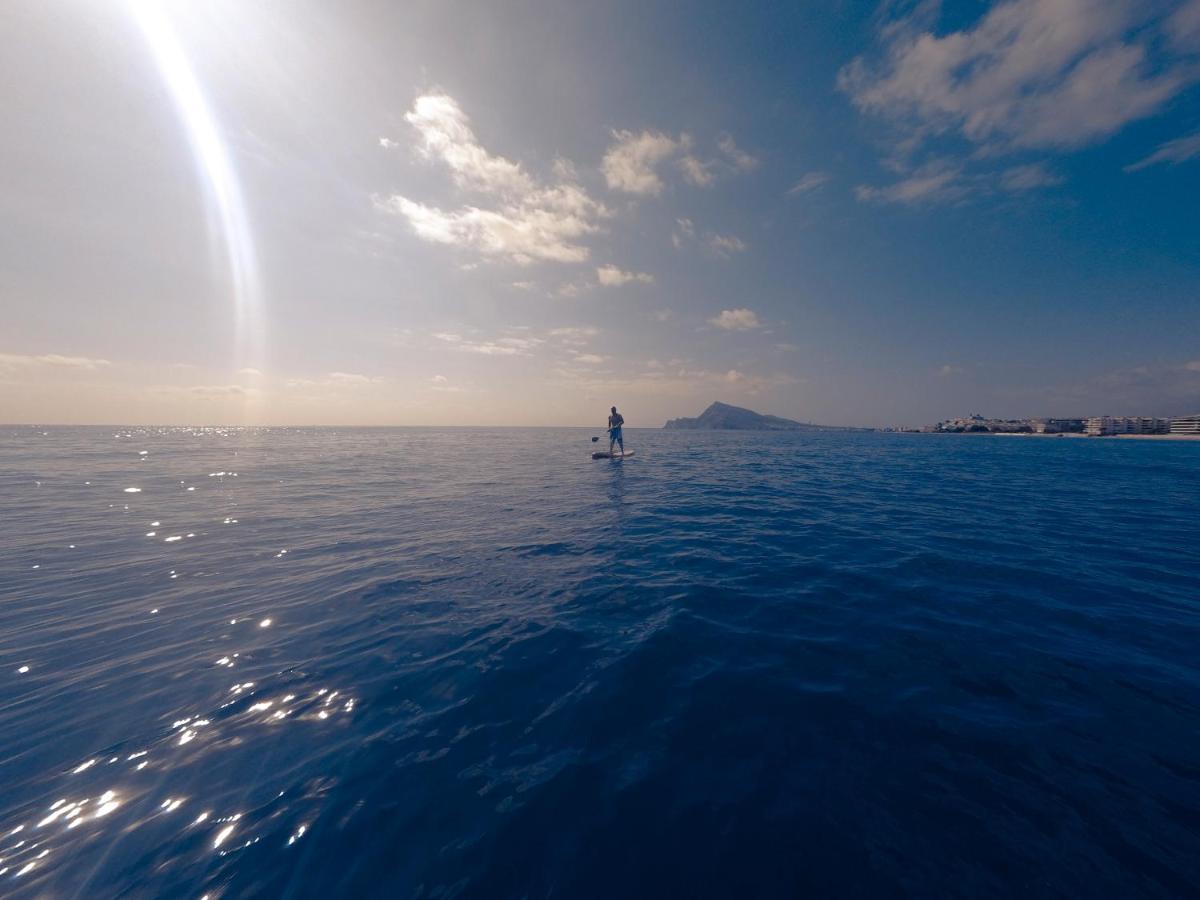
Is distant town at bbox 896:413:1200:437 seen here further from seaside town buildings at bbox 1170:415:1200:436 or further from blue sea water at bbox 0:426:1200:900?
blue sea water at bbox 0:426:1200:900

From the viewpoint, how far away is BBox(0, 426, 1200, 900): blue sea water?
3775 mm

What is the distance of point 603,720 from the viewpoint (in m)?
5.50

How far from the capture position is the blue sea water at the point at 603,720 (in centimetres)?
378

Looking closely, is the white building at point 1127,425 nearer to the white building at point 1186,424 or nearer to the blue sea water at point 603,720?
Result: the white building at point 1186,424

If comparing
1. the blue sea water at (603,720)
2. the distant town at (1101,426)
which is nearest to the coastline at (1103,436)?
the distant town at (1101,426)

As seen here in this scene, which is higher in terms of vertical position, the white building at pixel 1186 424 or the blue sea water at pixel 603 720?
the white building at pixel 1186 424

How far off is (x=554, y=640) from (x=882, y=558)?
9.99 meters

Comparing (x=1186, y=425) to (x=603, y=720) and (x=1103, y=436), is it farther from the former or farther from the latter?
(x=603, y=720)

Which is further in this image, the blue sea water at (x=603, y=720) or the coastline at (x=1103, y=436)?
the coastline at (x=1103, y=436)

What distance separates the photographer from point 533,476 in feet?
98.1

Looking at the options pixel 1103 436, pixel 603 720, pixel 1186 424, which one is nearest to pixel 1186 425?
pixel 1186 424

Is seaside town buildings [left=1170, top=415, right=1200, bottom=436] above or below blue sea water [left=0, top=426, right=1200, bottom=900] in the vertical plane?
above

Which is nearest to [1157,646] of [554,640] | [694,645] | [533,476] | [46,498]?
[694,645]

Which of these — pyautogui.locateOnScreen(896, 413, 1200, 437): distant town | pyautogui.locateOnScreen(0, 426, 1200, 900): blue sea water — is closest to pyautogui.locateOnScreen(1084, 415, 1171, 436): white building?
pyautogui.locateOnScreen(896, 413, 1200, 437): distant town
